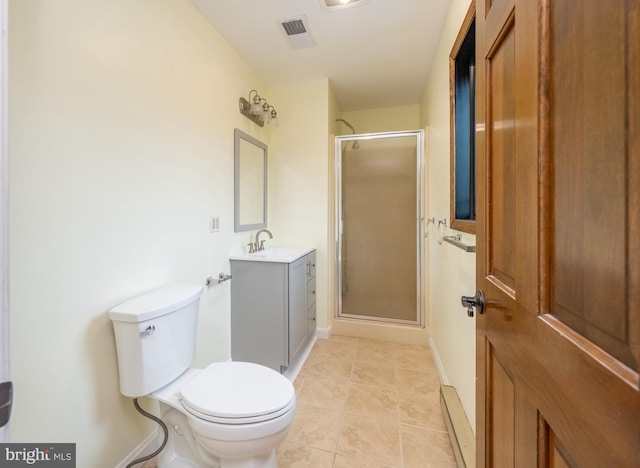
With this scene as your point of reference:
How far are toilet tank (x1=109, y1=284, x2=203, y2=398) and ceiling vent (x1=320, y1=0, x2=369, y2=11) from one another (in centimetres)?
187

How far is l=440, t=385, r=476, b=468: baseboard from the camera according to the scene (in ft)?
3.70

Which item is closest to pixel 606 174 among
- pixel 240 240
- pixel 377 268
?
pixel 240 240

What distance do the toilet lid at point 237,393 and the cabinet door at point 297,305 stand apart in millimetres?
648

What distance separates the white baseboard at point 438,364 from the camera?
1.80 metres

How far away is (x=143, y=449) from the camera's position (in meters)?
1.22

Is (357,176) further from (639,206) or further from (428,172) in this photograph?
(639,206)

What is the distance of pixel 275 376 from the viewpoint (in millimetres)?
1177

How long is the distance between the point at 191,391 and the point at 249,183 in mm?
1570

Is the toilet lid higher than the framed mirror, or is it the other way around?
the framed mirror

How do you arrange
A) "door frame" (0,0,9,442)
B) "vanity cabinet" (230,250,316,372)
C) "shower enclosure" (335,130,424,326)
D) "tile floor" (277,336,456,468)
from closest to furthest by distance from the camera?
"door frame" (0,0,9,442)
"tile floor" (277,336,456,468)
"vanity cabinet" (230,250,316,372)
"shower enclosure" (335,130,424,326)

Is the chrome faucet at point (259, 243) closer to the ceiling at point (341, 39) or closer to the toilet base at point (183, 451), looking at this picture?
the toilet base at point (183, 451)

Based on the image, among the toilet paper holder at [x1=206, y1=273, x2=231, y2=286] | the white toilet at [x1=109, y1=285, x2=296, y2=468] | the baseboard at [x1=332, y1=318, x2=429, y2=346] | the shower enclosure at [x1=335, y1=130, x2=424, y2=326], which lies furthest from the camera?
the shower enclosure at [x1=335, y1=130, x2=424, y2=326]

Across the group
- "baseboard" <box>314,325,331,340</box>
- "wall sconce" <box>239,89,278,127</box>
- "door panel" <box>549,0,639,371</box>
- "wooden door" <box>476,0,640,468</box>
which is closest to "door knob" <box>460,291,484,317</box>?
"wooden door" <box>476,0,640,468</box>

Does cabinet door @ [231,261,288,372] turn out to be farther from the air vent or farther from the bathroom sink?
the air vent
